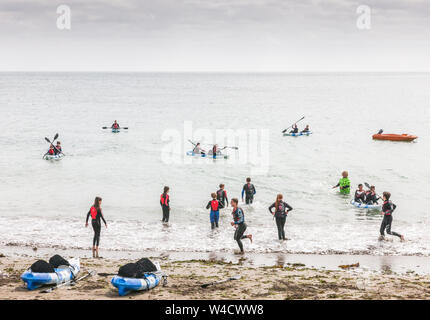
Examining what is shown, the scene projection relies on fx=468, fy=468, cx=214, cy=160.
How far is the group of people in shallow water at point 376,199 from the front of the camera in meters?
17.1

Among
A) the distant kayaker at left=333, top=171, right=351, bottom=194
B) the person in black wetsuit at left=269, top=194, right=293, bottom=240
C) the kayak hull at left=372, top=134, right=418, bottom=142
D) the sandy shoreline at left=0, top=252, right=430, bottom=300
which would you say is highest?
the kayak hull at left=372, top=134, right=418, bottom=142

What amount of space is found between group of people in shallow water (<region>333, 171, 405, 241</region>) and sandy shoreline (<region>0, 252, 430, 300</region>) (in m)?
3.62

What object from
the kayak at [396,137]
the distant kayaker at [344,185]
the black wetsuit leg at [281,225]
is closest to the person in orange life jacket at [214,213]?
the black wetsuit leg at [281,225]

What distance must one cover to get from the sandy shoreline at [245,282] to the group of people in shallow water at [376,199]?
3.62 m

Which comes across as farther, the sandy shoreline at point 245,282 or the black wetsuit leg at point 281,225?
the black wetsuit leg at point 281,225

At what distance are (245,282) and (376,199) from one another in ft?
42.2

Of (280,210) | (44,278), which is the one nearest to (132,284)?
(44,278)

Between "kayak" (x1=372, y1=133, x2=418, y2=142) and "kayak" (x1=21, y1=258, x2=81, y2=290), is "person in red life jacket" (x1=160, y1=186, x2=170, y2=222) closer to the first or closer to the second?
"kayak" (x1=21, y1=258, x2=81, y2=290)

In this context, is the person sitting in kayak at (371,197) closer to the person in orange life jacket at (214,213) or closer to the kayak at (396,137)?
the person in orange life jacket at (214,213)

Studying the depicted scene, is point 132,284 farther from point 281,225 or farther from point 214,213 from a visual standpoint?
point 214,213

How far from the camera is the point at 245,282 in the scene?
1195 centimetres

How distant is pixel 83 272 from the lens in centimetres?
1280

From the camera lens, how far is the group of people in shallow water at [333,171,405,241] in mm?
17078

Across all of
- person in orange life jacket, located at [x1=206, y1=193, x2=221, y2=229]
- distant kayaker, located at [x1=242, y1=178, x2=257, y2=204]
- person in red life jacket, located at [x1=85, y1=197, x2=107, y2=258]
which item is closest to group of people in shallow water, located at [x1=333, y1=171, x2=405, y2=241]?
distant kayaker, located at [x1=242, y1=178, x2=257, y2=204]
